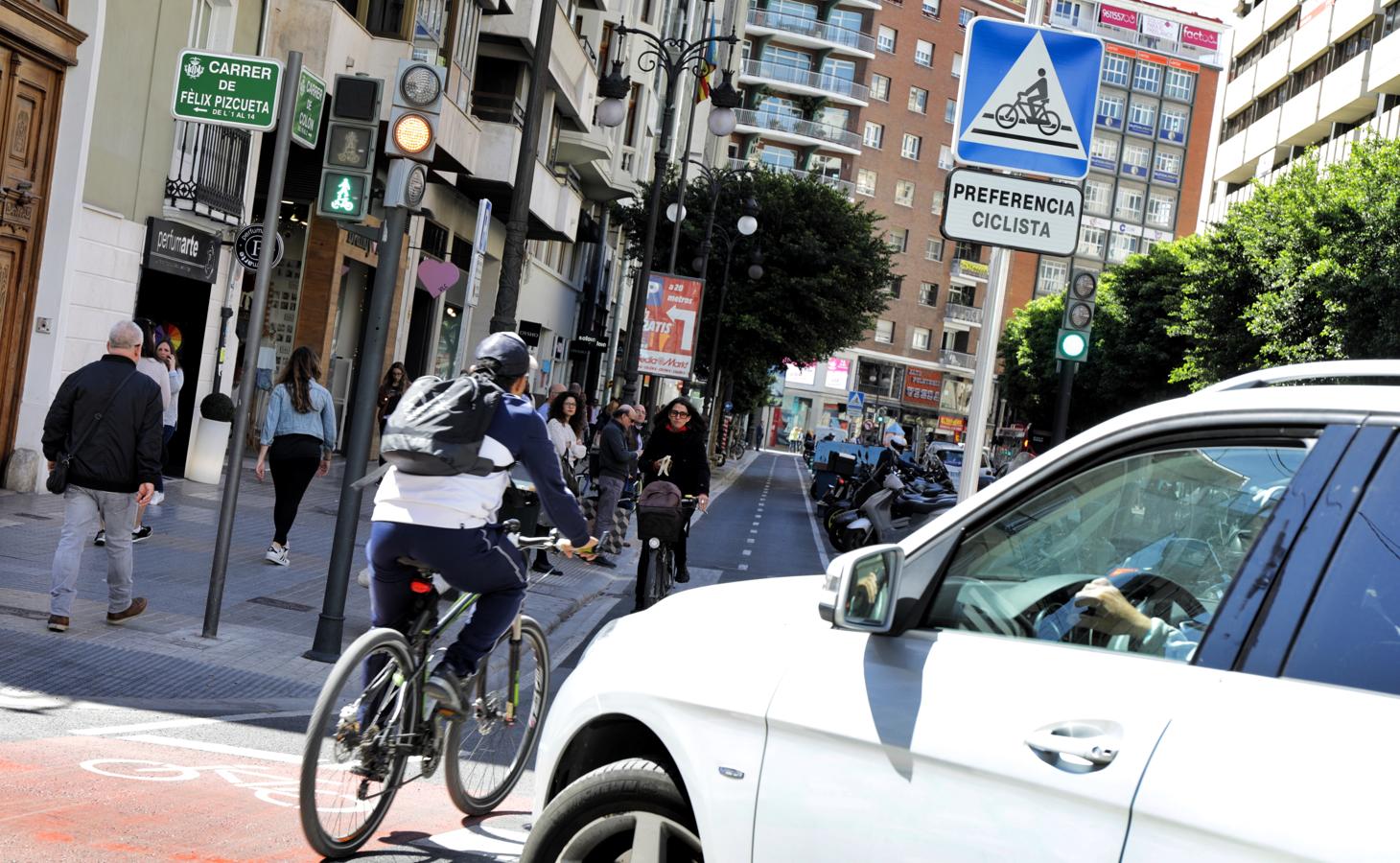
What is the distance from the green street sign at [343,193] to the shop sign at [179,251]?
920 cm

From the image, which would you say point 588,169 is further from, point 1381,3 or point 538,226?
point 1381,3

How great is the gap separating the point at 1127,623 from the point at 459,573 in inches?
118

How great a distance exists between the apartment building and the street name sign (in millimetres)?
36297

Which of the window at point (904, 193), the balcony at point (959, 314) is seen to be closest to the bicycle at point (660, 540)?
the window at point (904, 193)

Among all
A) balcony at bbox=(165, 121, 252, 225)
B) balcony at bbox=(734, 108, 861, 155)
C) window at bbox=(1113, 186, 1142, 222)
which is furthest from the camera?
window at bbox=(1113, 186, 1142, 222)

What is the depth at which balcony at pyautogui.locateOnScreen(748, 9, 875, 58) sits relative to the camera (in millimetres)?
91938

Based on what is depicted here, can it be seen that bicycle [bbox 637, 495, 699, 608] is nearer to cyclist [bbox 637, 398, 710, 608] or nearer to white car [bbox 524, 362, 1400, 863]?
cyclist [bbox 637, 398, 710, 608]

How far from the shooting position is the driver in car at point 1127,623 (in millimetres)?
2648

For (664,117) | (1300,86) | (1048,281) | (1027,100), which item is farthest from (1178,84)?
(1027,100)

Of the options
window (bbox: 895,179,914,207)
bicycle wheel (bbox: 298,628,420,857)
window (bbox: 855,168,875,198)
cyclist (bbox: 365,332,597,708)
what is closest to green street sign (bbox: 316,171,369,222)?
cyclist (bbox: 365,332,597,708)

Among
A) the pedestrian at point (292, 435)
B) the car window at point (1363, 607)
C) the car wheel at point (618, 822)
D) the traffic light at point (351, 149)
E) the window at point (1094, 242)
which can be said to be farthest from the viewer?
the window at point (1094, 242)

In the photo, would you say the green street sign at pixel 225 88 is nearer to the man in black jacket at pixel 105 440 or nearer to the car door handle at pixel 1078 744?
the man in black jacket at pixel 105 440

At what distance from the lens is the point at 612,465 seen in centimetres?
1703

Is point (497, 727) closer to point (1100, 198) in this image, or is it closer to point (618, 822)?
point (618, 822)
